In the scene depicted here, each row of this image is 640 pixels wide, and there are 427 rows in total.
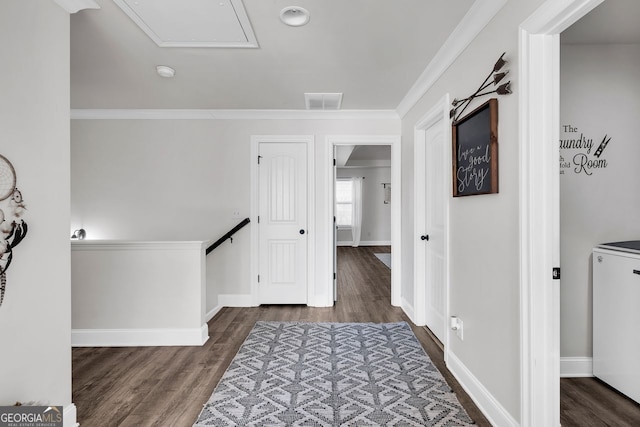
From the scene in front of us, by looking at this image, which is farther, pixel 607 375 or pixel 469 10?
pixel 607 375

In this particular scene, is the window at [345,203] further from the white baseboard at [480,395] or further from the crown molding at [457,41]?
the white baseboard at [480,395]

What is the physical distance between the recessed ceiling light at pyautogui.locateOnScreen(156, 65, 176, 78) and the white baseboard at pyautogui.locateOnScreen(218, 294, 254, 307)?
2.42 m

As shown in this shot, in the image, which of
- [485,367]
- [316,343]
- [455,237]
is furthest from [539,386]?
[316,343]

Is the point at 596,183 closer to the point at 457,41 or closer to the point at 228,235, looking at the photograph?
the point at 457,41

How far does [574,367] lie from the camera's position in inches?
92.0

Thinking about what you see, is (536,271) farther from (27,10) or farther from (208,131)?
(208,131)

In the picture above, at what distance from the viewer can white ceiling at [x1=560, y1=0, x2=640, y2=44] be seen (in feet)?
6.23

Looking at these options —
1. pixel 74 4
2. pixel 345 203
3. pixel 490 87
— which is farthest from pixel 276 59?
pixel 345 203

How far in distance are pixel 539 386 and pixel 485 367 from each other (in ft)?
1.53

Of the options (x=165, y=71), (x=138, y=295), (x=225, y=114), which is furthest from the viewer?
(x=225, y=114)

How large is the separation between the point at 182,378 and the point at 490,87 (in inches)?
105

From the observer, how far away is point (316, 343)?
2949mm

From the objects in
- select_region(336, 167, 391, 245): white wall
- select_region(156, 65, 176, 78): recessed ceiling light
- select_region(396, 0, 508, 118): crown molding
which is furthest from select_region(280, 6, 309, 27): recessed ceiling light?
select_region(336, 167, 391, 245): white wall

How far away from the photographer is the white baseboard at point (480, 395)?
1.76 metres
